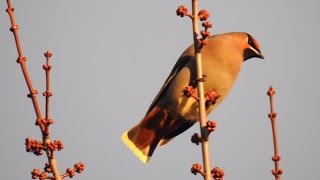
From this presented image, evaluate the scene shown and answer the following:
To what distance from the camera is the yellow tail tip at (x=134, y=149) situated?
18.2 feet

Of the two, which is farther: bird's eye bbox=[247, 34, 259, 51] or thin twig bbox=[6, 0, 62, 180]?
bird's eye bbox=[247, 34, 259, 51]

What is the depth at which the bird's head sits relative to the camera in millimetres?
5562

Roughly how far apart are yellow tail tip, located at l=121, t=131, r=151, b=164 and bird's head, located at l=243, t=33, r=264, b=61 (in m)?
1.40

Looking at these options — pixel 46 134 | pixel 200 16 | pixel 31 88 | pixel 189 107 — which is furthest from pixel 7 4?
pixel 189 107

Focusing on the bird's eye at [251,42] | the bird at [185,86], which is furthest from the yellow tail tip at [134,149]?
the bird's eye at [251,42]

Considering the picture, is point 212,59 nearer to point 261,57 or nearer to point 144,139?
point 261,57

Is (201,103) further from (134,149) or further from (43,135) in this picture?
(134,149)

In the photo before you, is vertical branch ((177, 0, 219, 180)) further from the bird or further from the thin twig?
the bird

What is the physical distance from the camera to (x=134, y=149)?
5555 mm

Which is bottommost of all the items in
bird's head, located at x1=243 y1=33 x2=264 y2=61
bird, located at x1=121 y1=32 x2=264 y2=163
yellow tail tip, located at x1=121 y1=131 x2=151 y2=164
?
yellow tail tip, located at x1=121 y1=131 x2=151 y2=164

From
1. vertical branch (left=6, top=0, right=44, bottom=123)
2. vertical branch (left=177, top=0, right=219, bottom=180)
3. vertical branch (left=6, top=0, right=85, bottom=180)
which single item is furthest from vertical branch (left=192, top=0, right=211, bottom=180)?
vertical branch (left=6, top=0, right=44, bottom=123)

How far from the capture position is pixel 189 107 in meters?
5.14

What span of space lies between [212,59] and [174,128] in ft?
2.61

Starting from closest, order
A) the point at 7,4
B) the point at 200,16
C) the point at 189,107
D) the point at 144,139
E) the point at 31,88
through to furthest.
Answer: the point at 31,88 → the point at 7,4 → the point at 200,16 → the point at 189,107 → the point at 144,139
